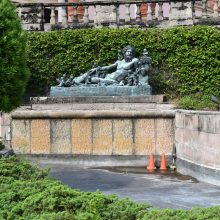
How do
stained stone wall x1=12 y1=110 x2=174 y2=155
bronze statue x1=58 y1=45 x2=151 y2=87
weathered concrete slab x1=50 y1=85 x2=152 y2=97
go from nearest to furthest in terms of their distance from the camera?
stained stone wall x1=12 y1=110 x2=174 y2=155
weathered concrete slab x1=50 y1=85 x2=152 y2=97
bronze statue x1=58 y1=45 x2=151 y2=87

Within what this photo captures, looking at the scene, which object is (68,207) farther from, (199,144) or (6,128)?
(6,128)

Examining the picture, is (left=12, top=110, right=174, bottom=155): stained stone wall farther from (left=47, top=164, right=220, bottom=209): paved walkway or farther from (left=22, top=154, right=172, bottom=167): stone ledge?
(left=47, top=164, right=220, bottom=209): paved walkway

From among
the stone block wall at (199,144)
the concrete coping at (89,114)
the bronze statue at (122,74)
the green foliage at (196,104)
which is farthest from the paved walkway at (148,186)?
the bronze statue at (122,74)

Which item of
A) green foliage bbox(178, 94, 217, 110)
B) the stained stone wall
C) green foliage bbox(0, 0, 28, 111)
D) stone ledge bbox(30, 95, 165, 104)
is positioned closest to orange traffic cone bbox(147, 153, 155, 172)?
the stained stone wall

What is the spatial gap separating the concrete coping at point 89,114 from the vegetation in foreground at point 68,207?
755 cm

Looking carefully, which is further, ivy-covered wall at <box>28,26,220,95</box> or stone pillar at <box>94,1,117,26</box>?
stone pillar at <box>94,1,117,26</box>

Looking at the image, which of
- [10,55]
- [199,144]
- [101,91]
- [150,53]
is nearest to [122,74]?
[101,91]

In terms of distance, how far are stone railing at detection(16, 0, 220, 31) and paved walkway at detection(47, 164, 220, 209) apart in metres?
7.56

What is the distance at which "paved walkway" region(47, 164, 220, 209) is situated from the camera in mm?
9891

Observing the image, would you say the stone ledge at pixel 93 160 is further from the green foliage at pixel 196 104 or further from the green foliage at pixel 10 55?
the green foliage at pixel 10 55

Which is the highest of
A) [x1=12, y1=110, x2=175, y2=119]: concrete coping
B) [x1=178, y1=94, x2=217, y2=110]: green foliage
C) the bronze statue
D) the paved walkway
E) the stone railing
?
the stone railing

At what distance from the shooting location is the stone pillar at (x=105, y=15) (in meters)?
20.3

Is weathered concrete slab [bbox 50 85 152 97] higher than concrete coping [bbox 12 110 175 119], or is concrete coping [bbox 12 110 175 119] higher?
weathered concrete slab [bbox 50 85 152 97]

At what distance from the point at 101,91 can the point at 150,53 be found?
129 inches
